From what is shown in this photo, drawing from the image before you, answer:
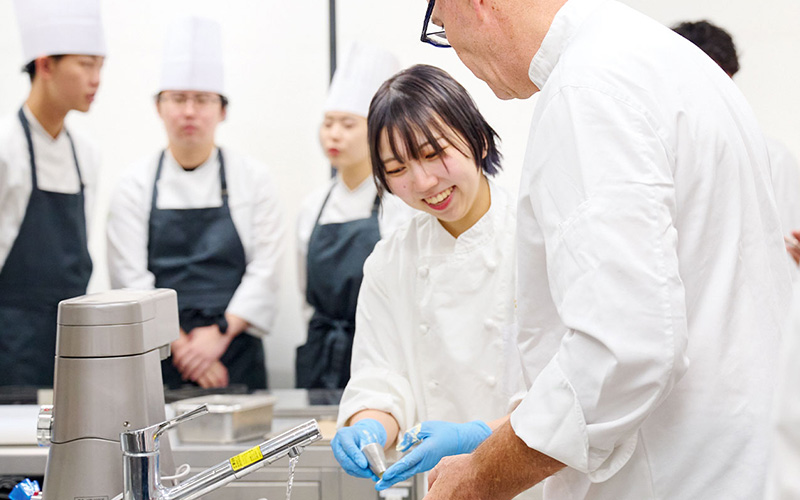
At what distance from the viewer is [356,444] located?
4.34ft

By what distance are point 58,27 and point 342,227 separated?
1262 mm

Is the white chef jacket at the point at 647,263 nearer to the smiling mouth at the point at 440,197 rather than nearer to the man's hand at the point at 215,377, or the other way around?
the smiling mouth at the point at 440,197

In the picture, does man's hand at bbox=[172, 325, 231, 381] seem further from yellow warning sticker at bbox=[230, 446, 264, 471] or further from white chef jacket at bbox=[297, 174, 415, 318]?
yellow warning sticker at bbox=[230, 446, 264, 471]

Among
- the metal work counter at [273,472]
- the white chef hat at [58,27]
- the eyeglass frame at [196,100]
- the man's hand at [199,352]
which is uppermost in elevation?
the white chef hat at [58,27]

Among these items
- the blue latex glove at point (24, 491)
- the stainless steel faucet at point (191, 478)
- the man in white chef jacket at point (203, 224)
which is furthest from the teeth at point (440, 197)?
the man in white chef jacket at point (203, 224)

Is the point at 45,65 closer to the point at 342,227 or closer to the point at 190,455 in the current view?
the point at 342,227

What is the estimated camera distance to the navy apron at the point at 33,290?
9.65 ft

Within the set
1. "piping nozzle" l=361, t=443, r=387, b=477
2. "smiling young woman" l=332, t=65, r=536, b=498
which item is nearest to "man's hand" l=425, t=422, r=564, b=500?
"piping nozzle" l=361, t=443, r=387, b=477

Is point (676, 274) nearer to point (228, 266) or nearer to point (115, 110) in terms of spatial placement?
point (228, 266)

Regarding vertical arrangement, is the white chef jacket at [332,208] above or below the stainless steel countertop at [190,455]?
above

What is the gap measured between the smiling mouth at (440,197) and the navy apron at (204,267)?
168 centimetres

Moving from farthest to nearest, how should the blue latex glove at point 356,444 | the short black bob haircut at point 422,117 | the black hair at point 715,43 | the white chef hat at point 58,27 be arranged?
the white chef hat at point 58,27
the black hair at point 715,43
the short black bob haircut at point 422,117
the blue latex glove at point 356,444

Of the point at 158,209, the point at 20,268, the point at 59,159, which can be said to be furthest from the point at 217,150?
the point at 20,268

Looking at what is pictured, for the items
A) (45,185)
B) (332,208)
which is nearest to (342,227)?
(332,208)
